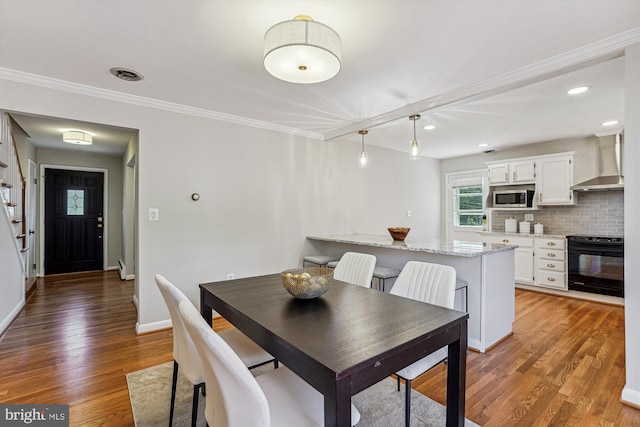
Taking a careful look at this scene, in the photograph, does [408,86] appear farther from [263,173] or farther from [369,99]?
[263,173]

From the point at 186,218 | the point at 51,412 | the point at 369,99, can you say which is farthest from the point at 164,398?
the point at 369,99

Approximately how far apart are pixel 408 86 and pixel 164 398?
10.2 ft

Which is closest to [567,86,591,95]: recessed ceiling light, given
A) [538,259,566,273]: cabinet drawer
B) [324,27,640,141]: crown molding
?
[324,27,640,141]: crown molding

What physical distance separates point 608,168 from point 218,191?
5421 millimetres

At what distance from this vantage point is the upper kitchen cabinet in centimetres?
494

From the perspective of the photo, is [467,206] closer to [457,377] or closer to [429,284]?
[429,284]

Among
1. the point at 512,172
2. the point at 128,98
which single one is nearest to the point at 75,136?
the point at 128,98

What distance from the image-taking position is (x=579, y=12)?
5.79ft

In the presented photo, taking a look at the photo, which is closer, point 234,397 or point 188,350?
point 234,397

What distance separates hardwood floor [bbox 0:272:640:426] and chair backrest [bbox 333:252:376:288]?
0.83m

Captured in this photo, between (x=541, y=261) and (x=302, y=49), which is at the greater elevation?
(x=302, y=49)

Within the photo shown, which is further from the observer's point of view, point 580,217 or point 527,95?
point 580,217

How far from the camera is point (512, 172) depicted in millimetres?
5160

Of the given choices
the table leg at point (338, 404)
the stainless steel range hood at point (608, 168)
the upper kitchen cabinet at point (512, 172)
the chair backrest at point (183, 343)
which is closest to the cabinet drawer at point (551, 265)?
the stainless steel range hood at point (608, 168)
